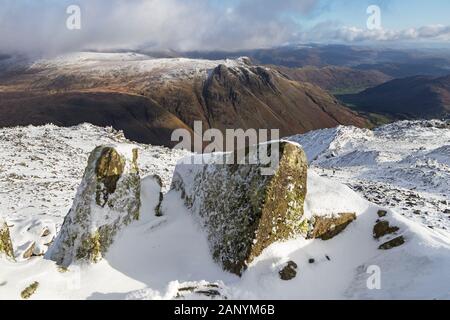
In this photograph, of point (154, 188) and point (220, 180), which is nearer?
point (220, 180)

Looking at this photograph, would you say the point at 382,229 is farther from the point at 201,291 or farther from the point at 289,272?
the point at 201,291

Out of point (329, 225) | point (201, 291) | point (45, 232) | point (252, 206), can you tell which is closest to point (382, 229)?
point (329, 225)

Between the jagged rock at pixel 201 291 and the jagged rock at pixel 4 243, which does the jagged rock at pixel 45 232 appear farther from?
the jagged rock at pixel 201 291

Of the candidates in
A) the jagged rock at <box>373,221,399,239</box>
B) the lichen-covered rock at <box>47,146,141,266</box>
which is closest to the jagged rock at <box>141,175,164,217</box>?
the lichen-covered rock at <box>47,146,141,266</box>
